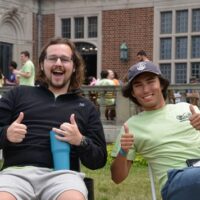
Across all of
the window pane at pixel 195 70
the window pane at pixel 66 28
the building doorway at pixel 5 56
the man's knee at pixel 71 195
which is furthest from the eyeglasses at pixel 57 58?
the window pane at pixel 66 28

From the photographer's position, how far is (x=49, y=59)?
3.53m

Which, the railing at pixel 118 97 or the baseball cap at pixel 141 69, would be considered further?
the railing at pixel 118 97

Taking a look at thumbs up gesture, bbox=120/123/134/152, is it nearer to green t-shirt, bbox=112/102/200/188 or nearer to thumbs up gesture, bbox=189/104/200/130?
green t-shirt, bbox=112/102/200/188

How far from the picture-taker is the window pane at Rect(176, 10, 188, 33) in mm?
15133

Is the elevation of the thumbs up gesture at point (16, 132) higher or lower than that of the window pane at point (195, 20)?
lower

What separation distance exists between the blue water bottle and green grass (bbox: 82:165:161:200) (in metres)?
2.19

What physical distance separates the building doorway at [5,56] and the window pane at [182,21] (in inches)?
213

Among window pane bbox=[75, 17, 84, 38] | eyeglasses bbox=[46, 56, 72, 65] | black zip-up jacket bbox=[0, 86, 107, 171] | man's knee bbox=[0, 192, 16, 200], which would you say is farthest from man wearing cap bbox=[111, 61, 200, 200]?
window pane bbox=[75, 17, 84, 38]

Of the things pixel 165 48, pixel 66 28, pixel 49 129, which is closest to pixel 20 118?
pixel 49 129

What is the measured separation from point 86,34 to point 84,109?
43.7 ft

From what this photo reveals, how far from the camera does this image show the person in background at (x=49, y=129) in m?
3.03

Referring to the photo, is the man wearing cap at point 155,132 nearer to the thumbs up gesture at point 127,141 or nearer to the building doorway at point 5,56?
the thumbs up gesture at point 127,141

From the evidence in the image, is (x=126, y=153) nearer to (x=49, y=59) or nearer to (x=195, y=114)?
(x=195, y=114)

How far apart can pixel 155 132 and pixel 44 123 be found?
75 cm
